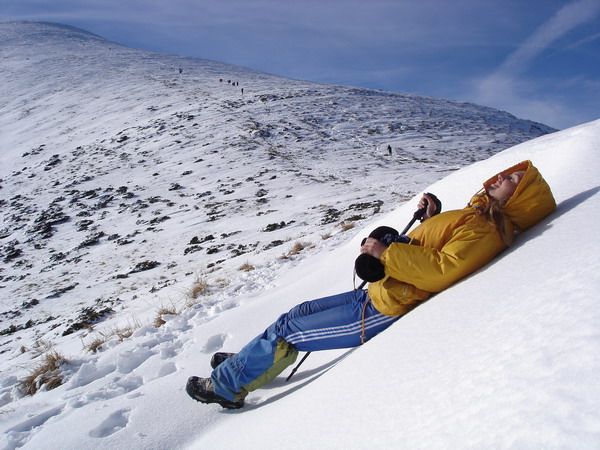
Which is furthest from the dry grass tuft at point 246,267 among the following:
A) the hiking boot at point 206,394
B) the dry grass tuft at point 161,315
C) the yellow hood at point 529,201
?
the yellow hood at point 529,201

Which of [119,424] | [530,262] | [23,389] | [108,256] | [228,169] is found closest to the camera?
[530,262]

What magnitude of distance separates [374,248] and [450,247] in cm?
38

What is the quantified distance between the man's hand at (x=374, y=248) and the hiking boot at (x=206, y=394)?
4.19 feet

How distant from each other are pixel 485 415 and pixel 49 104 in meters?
45.9

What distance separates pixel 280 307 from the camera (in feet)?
13.3

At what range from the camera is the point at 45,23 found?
7869 centimetres

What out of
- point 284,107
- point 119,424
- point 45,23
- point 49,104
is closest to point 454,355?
point 119,424

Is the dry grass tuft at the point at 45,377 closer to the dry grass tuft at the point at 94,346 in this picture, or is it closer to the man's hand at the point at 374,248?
the dry grass tuft at the point at 94,346

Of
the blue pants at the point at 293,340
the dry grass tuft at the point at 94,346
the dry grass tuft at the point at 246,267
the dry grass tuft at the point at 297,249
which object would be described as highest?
the blue pants at the point at 293,340

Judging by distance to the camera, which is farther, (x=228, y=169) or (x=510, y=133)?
(x=510, y=133)

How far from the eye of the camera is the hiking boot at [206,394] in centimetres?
259

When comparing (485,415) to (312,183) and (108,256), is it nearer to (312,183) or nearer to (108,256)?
(108,256)

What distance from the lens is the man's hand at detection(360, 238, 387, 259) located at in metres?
2.20

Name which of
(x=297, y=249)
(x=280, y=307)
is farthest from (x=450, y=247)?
(x=297, y=249)
